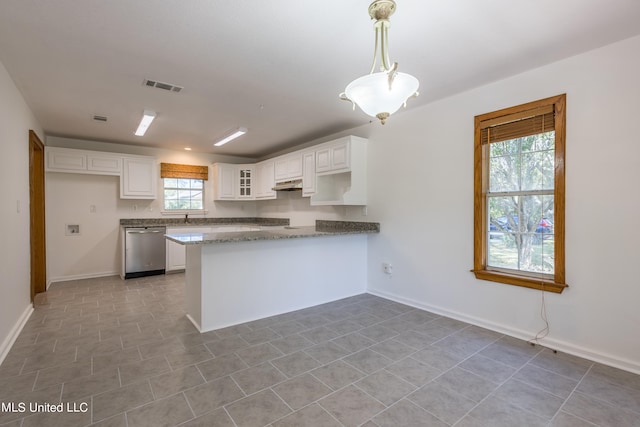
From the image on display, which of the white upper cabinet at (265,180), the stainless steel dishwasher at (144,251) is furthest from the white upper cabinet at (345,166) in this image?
the stainless steel dishwasher at (144,251)

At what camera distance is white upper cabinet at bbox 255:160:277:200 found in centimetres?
600

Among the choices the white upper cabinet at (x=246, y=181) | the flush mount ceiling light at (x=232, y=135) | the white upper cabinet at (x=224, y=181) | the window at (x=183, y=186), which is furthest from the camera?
the white upper cabinet at (x=246, y=181)

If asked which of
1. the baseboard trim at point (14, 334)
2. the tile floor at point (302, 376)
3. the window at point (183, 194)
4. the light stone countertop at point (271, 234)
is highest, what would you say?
the window at point (183, 194)

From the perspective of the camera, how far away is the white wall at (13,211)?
2559mm

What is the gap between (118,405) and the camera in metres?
1.87

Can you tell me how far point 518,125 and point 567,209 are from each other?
0.87 m

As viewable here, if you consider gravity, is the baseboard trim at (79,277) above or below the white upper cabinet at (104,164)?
below

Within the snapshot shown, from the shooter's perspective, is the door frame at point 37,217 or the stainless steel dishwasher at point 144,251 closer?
the door frame at point 37,217

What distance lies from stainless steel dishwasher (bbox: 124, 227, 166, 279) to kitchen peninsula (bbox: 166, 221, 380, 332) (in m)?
2.43

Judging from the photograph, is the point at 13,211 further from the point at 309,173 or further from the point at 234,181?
the point at 234,181

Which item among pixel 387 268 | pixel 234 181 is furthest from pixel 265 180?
pixel 387 268

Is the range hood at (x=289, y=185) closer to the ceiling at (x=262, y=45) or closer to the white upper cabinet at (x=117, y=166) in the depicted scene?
the ceiling at (x=262, y=45)

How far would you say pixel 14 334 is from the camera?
2805 mm

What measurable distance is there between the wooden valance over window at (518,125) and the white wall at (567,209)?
0.42 feet
